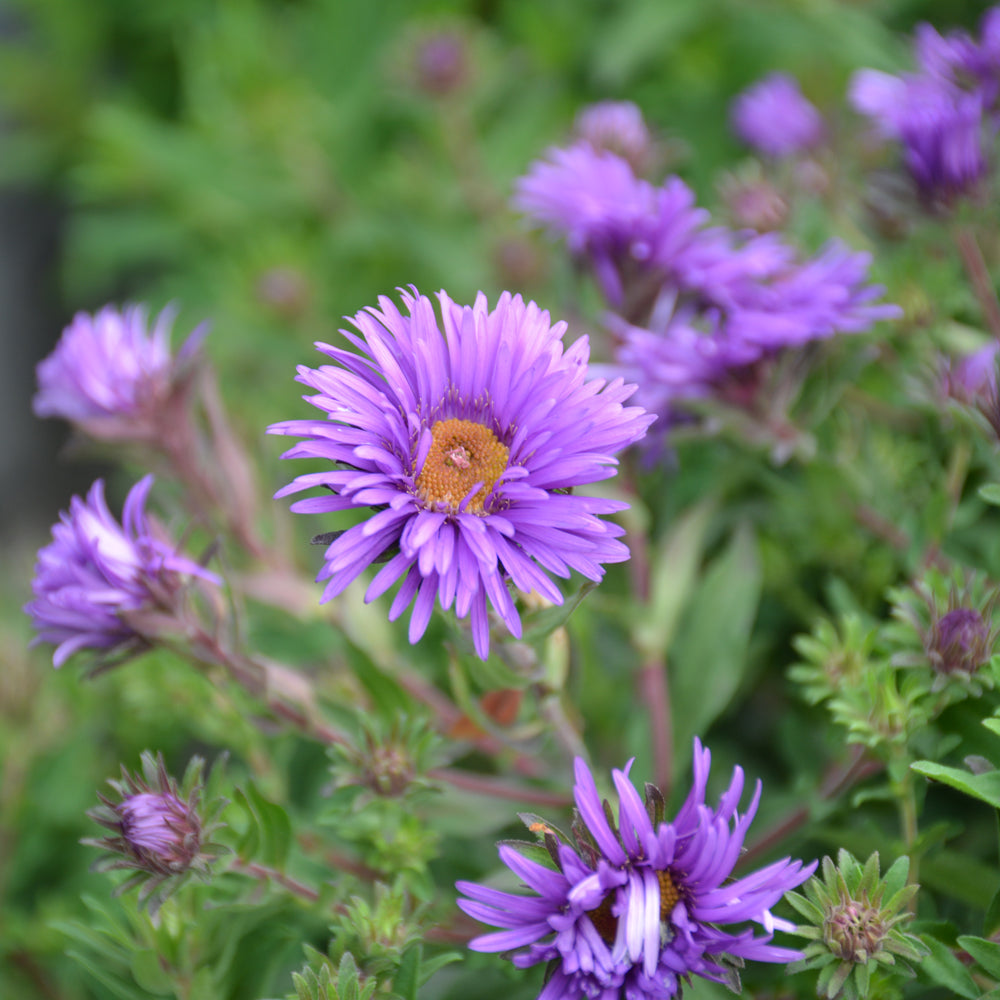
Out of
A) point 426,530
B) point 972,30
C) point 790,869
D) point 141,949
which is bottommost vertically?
point 141,949

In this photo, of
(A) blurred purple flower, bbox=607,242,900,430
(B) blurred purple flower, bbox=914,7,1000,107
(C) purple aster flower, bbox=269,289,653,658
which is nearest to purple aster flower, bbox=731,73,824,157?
(B) blurred purple flower, bbox=914,7,1000,107

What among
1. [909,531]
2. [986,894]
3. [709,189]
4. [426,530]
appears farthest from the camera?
[709,189]

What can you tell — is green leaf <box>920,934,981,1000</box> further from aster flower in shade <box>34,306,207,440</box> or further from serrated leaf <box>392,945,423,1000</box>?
aster flower in shade <box>34,306,207,440</box>

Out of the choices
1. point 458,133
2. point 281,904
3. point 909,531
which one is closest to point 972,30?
point 458,133

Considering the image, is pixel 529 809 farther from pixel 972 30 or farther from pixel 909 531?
pixel 972 30

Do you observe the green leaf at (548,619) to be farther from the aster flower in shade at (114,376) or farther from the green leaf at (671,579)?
the aster flower in shade at (114,376)

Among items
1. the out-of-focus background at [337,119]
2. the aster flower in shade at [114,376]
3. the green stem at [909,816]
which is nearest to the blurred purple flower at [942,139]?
the out-of-focus background at [337,119]

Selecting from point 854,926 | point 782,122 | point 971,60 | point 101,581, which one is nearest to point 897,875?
point 854,926
